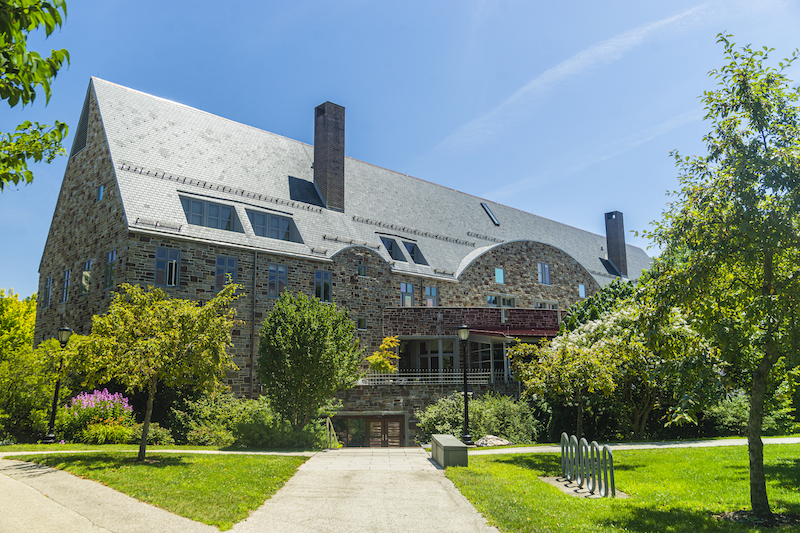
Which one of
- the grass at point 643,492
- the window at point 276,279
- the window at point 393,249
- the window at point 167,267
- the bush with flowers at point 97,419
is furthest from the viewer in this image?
the window at point 393,249

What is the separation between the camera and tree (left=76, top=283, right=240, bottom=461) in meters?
13.7

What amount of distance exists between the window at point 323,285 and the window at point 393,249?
5.32m

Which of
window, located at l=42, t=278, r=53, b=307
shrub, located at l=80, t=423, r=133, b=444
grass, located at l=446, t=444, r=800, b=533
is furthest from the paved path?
window, located at l=42, t=278, r=53, b=307

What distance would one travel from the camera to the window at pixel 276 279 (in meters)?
27.0

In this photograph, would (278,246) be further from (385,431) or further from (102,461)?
(102,461)

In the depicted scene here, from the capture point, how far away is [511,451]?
673 inches

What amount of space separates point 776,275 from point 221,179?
997 inches

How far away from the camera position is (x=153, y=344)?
1360cm

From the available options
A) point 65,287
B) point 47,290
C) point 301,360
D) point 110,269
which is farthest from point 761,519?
point 47,290

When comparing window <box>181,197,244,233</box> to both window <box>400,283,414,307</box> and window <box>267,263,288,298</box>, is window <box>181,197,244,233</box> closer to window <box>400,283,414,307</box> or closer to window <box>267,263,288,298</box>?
window <box>267,263,288,298</box>

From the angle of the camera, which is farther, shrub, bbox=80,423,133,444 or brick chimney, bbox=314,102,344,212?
brick chimney, bbox=314,102,344,212

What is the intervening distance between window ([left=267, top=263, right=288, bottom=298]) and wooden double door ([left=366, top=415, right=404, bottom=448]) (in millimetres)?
7363

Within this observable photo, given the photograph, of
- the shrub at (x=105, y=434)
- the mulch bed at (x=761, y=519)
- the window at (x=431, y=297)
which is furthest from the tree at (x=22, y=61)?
the window at (x=431, y=297)

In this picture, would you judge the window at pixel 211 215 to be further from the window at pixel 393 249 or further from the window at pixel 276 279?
the window at pixel 393 249
